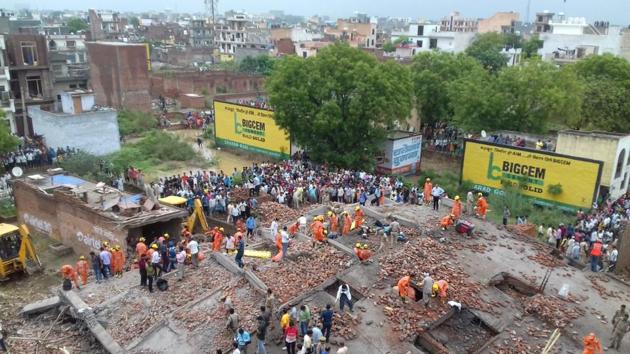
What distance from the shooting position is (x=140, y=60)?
5216 cm

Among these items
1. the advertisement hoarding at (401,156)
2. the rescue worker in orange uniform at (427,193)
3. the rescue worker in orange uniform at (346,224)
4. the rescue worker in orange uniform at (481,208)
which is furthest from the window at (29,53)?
the rescue worker in orange uniform at (481,208)

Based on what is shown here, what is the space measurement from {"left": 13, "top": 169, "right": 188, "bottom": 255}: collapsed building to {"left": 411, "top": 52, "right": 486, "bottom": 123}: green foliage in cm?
2546

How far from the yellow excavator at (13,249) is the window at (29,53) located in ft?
85.9

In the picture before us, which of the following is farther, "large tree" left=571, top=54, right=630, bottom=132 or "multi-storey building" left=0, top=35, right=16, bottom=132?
"multi-storey building" left=0, top=35, right=16, bottom=132

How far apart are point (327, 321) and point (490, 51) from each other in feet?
190

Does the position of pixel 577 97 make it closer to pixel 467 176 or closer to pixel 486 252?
pixel 467 176

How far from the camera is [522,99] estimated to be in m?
33.7

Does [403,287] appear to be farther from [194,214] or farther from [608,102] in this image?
[608,102]

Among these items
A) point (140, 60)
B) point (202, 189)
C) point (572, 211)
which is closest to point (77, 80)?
point (140, 60)

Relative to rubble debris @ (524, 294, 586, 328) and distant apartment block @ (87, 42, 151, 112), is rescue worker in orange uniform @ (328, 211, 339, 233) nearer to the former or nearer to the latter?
rubble debris @ (524, 294, 586, 328)

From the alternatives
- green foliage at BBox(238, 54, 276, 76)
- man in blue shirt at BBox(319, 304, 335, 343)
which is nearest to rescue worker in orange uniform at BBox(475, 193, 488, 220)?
man in blue shirt at BBox(319, 304, 335, 343)

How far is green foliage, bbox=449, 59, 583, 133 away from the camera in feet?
109

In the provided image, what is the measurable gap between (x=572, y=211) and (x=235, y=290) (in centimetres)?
1900

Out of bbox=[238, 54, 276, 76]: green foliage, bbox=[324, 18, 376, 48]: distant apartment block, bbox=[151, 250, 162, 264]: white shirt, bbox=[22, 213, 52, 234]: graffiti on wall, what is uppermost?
bbox=[324, 18, 376, 48]: distant apartment block
